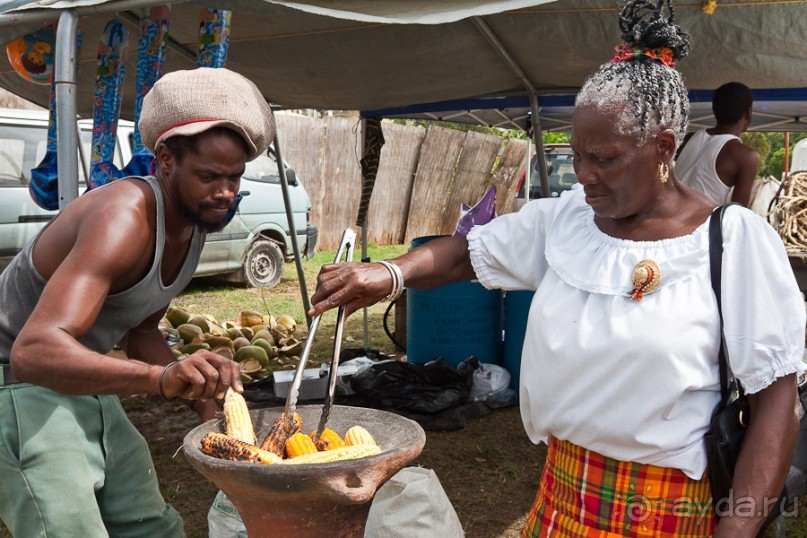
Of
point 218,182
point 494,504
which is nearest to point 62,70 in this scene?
point 218,182

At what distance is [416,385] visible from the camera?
5.49m

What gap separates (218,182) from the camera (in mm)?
2045

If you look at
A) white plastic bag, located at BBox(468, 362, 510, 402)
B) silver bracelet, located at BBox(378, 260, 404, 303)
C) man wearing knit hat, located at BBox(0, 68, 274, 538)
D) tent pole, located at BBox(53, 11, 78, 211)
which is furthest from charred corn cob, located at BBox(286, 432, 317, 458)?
white plastic bag, located at BBox(468, 362, 510, 402)

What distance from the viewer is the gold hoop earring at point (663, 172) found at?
5.56ft

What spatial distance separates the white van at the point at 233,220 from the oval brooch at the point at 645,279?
7208 millimetres

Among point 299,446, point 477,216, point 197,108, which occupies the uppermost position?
point 197,108

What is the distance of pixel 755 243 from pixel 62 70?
268 centimetres

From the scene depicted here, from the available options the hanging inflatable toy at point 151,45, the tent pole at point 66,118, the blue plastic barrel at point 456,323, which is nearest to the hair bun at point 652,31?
the tent pole at point 66,118

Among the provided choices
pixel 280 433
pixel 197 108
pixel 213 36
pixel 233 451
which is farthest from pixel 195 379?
pixel 213 36

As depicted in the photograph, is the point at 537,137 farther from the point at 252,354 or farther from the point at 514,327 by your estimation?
the point at 252,354

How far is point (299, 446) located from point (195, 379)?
0.31 m

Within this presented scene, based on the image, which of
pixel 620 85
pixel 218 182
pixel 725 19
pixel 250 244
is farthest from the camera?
pixel 250 244

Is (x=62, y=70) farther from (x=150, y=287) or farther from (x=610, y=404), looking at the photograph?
(x=610, y=404)

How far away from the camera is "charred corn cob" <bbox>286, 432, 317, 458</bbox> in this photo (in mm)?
1788
